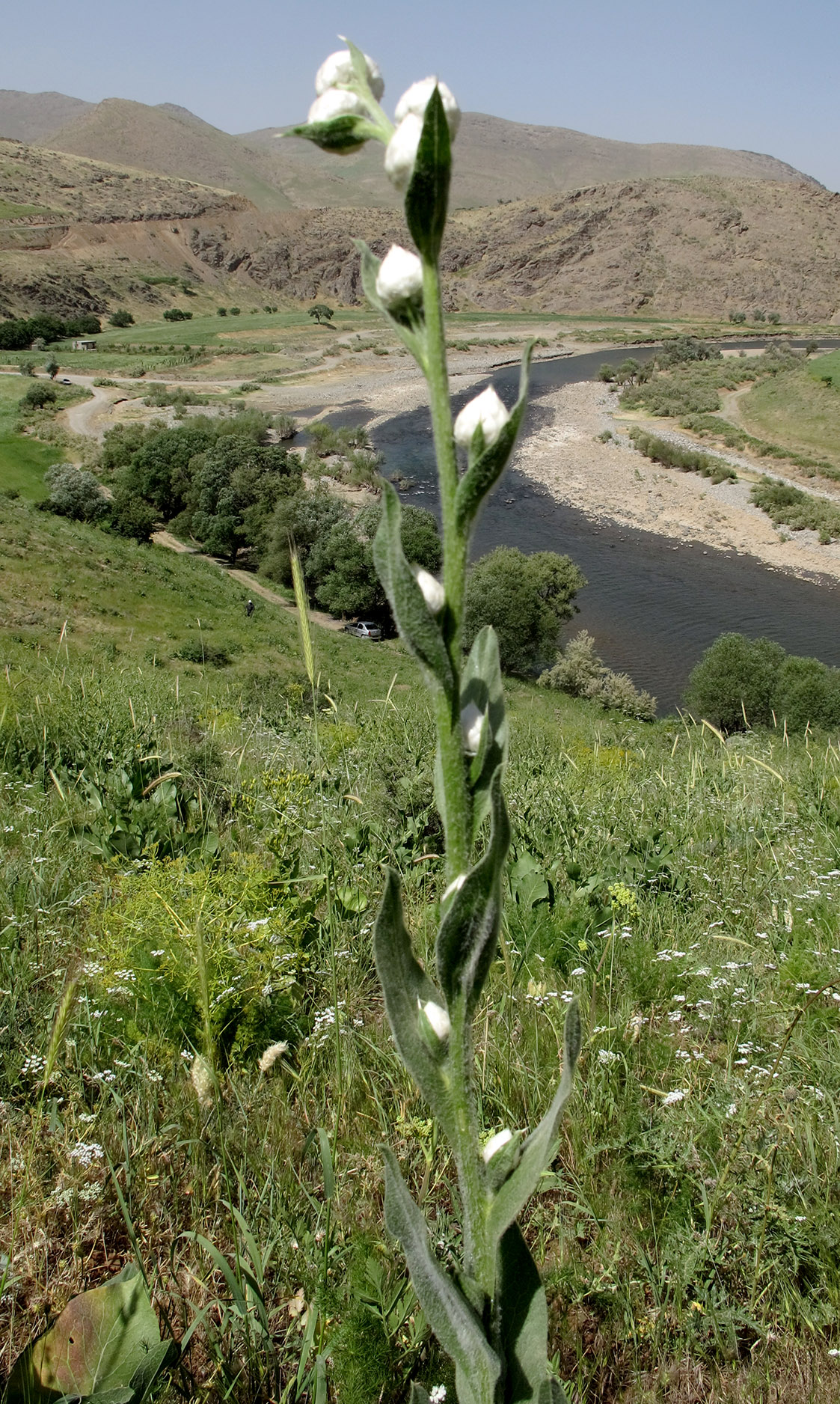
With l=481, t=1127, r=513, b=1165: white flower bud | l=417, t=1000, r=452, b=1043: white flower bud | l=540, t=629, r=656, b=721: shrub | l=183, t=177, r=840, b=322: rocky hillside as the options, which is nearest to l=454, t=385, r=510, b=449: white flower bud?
l=417, t=1000, r=452, b=1043: white flower bud

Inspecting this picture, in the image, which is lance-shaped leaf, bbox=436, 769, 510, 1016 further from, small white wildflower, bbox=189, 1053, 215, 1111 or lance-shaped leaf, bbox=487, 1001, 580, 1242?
small white wildflower, bbox=189, 1053, 215, 1111

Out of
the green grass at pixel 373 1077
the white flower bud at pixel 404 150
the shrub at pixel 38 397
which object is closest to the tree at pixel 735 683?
the green grass at pixel 373 1077

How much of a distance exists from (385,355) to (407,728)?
3175 inches

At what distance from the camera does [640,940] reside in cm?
292

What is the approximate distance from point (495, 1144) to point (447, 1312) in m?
0.20

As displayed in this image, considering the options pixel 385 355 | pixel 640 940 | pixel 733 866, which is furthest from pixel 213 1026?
pixel 385 355

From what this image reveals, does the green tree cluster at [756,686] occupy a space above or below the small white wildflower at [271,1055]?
below

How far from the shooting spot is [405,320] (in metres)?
1.15

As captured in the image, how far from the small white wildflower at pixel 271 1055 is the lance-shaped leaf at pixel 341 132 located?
201 cm

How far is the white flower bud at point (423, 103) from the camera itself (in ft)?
3.50

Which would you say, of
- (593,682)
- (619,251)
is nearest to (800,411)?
(593,682)

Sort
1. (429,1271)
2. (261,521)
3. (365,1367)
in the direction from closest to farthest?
1. (429,1271)
2. (365,1367)
3. (261,521)

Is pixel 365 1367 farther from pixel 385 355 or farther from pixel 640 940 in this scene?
pixel 385 355

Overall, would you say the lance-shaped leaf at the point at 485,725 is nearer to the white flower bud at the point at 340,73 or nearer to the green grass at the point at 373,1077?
the white flower bud at the point at 340,73
